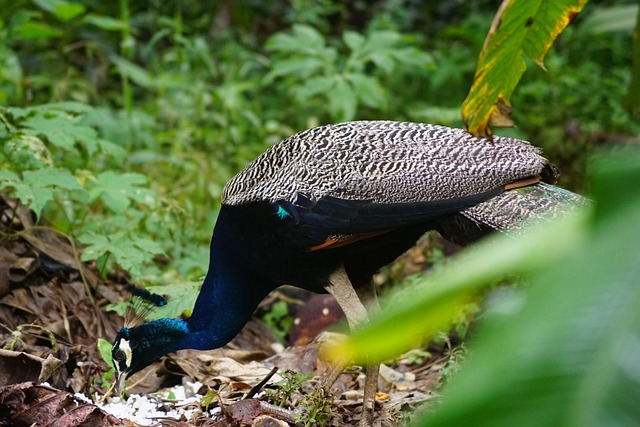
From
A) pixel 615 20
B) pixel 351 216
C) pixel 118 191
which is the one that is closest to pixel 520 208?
pixel 351 216

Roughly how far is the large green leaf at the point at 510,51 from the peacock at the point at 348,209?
1.07 meters

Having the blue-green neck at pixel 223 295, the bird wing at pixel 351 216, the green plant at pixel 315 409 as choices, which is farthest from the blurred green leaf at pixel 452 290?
the blue-green neck at pixel 223 295

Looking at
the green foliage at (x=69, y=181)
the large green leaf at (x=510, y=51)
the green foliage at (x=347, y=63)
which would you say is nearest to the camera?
the large green leaf at (x=510, y=51)

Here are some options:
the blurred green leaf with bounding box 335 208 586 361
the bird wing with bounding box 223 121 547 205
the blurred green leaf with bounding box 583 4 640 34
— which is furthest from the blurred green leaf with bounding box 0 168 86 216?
the blurred green leaf with bounding box 583 4 640 34

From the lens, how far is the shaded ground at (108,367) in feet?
9.03

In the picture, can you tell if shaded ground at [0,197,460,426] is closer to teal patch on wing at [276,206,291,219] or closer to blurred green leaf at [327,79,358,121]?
teal patch on wing at [276,206,291,219]

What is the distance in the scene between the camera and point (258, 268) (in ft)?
10.3

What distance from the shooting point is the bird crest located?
3287 millimetres

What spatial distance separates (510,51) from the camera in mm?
1797

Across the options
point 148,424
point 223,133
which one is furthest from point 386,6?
point 148,424

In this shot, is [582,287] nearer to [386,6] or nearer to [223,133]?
[223,133]

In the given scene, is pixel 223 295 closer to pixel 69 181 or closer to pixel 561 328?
pixel 69 181

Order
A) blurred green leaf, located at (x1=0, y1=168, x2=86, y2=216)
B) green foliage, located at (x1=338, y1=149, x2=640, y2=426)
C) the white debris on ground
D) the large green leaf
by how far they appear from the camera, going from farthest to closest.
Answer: blurred green leaf, located at (x1=0, y1=168, x2=86, y2=216), the white debris on ground, the large green leaf, green foliage, located at (x1=338, y1=149, x2=640, y2=426)

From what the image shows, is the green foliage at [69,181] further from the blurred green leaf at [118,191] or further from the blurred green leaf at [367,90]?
the blurred green leaf at [367,90]
